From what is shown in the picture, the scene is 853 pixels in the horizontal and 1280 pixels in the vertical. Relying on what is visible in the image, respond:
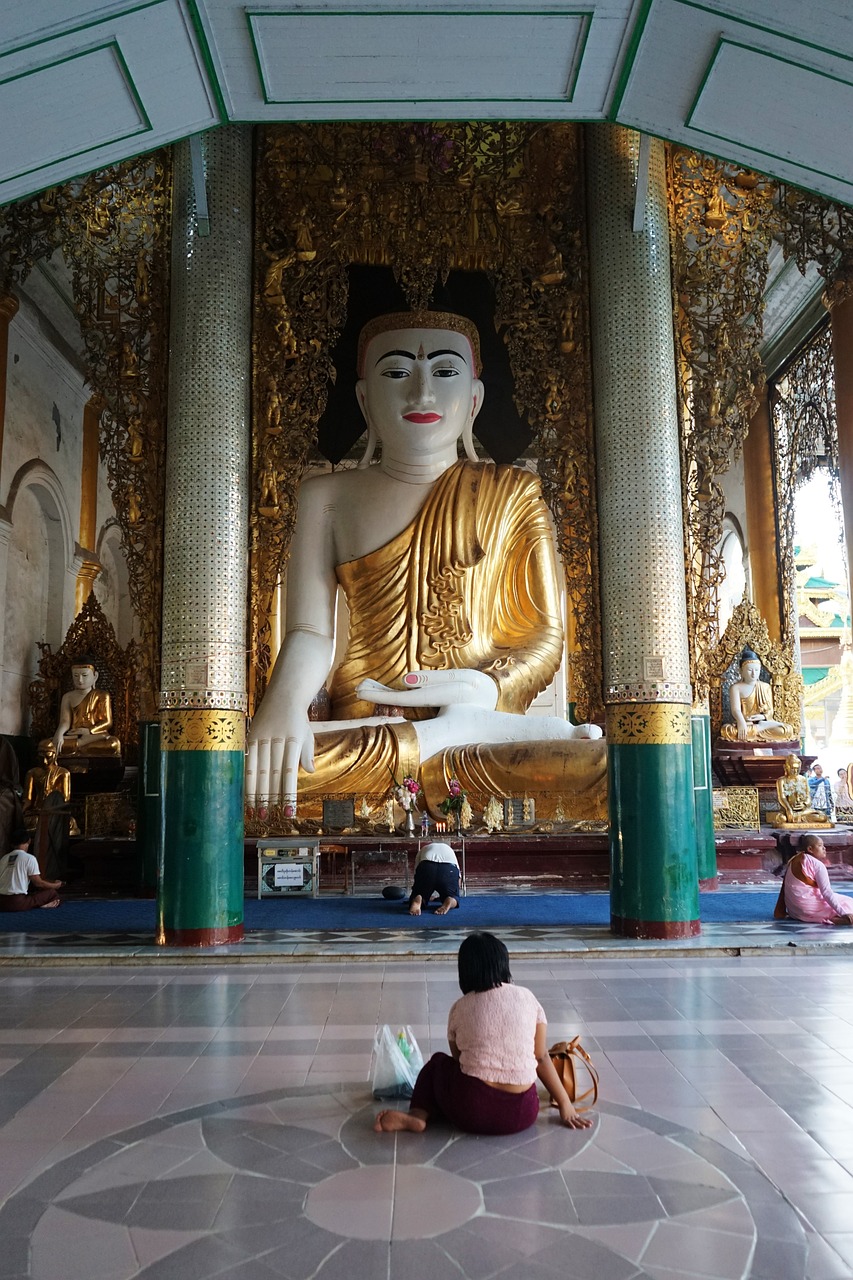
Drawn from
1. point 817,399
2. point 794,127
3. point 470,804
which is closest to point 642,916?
point 470,804

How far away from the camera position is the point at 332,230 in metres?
8.37

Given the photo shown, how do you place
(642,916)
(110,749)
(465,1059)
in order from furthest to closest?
1. (110,749)
2. (642,916)
3. (465,1059)

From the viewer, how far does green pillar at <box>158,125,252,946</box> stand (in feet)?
20.4

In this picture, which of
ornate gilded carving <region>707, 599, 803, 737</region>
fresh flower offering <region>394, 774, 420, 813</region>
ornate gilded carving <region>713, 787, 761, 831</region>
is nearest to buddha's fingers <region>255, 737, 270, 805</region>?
fresh flower offering <region>394, 774, 420, 813</region>

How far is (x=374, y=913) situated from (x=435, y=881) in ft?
1.47

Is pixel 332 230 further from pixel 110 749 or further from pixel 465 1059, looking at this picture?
pixel 465 1059

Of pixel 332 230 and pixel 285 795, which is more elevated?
pixel 332 230

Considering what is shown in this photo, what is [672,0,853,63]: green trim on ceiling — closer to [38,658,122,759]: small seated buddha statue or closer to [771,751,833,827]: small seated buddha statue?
[771,751,833,827]: small seated buddha statue

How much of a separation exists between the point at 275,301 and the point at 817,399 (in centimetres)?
678

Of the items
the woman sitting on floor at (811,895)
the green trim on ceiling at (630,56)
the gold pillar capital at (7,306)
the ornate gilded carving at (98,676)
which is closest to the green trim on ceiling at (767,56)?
the green trim on ceiling at (630,56)

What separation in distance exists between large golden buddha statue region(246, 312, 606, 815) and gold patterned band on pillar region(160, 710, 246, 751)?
370 centimetres

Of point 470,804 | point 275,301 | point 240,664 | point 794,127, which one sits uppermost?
point 275,301

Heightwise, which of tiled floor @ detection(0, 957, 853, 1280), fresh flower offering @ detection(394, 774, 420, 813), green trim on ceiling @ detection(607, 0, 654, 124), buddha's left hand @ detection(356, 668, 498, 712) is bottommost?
tiled floor @ detection(0, 957, 853, 1280)

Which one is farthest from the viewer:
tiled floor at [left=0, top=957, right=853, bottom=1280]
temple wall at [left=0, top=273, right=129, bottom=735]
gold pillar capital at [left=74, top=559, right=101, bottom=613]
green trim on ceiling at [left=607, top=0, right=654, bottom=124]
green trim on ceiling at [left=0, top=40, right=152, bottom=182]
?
gold pillar capital at [left=74, top=559, right=101, bottom=613]
